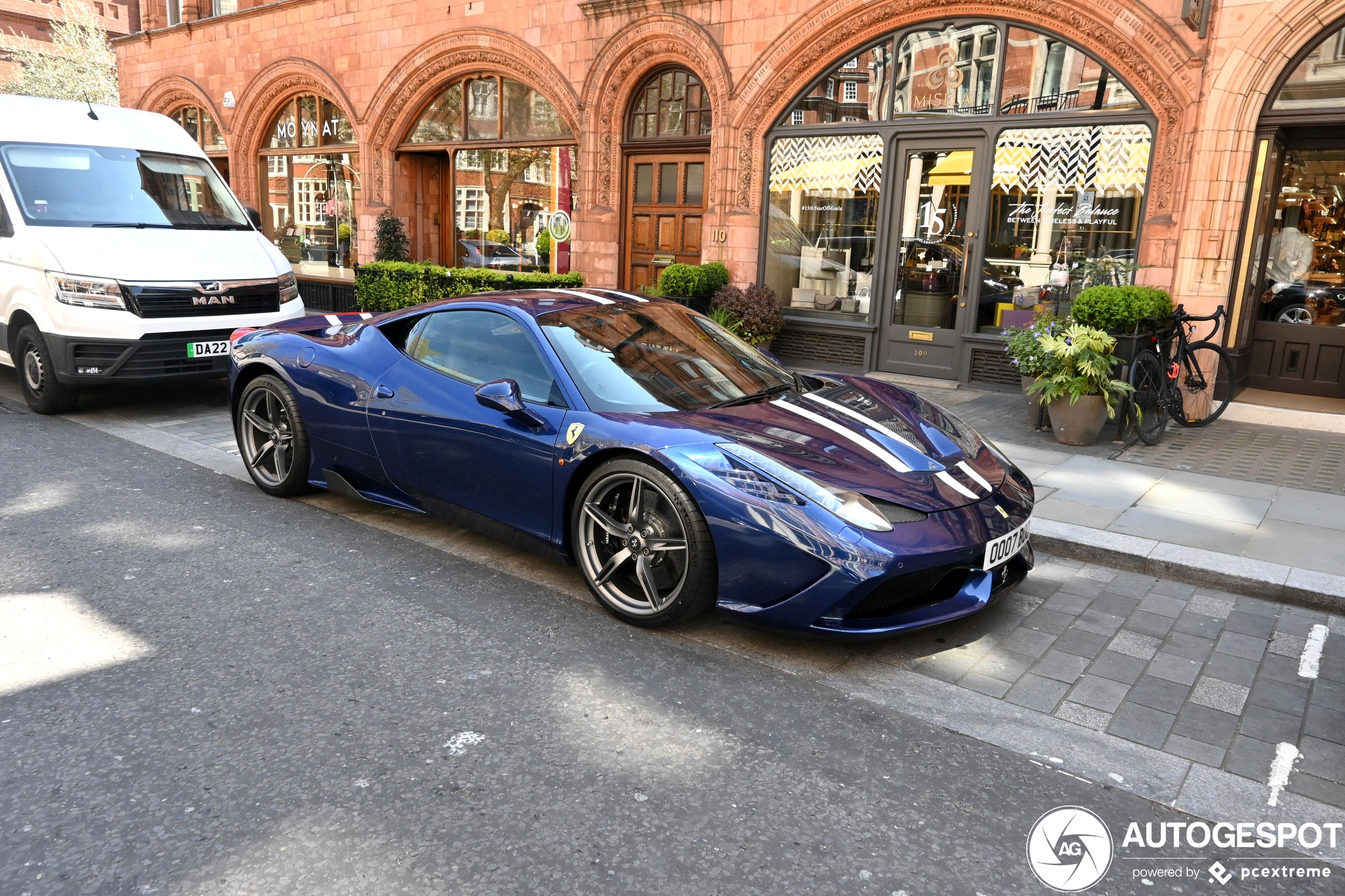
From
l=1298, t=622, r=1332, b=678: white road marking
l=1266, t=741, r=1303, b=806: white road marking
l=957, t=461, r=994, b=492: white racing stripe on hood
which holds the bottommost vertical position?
l=1266, t=741, r=1303, b=806: white road marking

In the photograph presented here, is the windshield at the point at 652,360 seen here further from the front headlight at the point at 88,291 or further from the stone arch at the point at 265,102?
A: the stone arch at the point at 265,102

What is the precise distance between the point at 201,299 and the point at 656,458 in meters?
5.81

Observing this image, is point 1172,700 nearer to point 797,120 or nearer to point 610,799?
point 610,799

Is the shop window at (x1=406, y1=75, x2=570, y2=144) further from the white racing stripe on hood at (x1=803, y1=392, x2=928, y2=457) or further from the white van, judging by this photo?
the white racing stripe on hood at (x1=803, y1=392, x2=928, y2=457)

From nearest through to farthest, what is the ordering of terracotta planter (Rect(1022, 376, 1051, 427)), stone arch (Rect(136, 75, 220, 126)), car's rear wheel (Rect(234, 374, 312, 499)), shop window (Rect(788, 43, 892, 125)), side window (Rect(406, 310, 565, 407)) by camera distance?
side window (Rect(406, 310, 565, 407))
car's rear wheel (Rect(234, 374, 312, 499))
terracotta planter (Rect(1022, 376, 1051, 427))
shop window (Rect(788, 43, 892, 125))
stone arch (Rect(136, 75, 220, 126))

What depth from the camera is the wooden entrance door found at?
13.1m

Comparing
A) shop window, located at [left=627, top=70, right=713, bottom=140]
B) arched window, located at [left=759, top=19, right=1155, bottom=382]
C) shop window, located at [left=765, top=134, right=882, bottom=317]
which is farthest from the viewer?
shop window, located at [left=627, top=70, right=713, bottom=140]

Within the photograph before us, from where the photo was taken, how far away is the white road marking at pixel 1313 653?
4055mm

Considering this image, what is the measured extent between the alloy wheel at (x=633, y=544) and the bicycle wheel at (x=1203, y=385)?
6.11 meters

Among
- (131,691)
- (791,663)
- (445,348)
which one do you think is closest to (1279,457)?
(791,663)

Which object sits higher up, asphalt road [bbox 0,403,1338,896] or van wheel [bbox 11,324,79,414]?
van wheel [bbox 11,324,79,414]

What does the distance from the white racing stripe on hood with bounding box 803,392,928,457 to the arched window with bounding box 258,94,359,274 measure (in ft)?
48.0

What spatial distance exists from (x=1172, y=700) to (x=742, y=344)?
288 cm

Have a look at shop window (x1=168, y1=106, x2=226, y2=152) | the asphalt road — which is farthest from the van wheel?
shop window (x1=168, y1=106, x2=226, y2=152)
